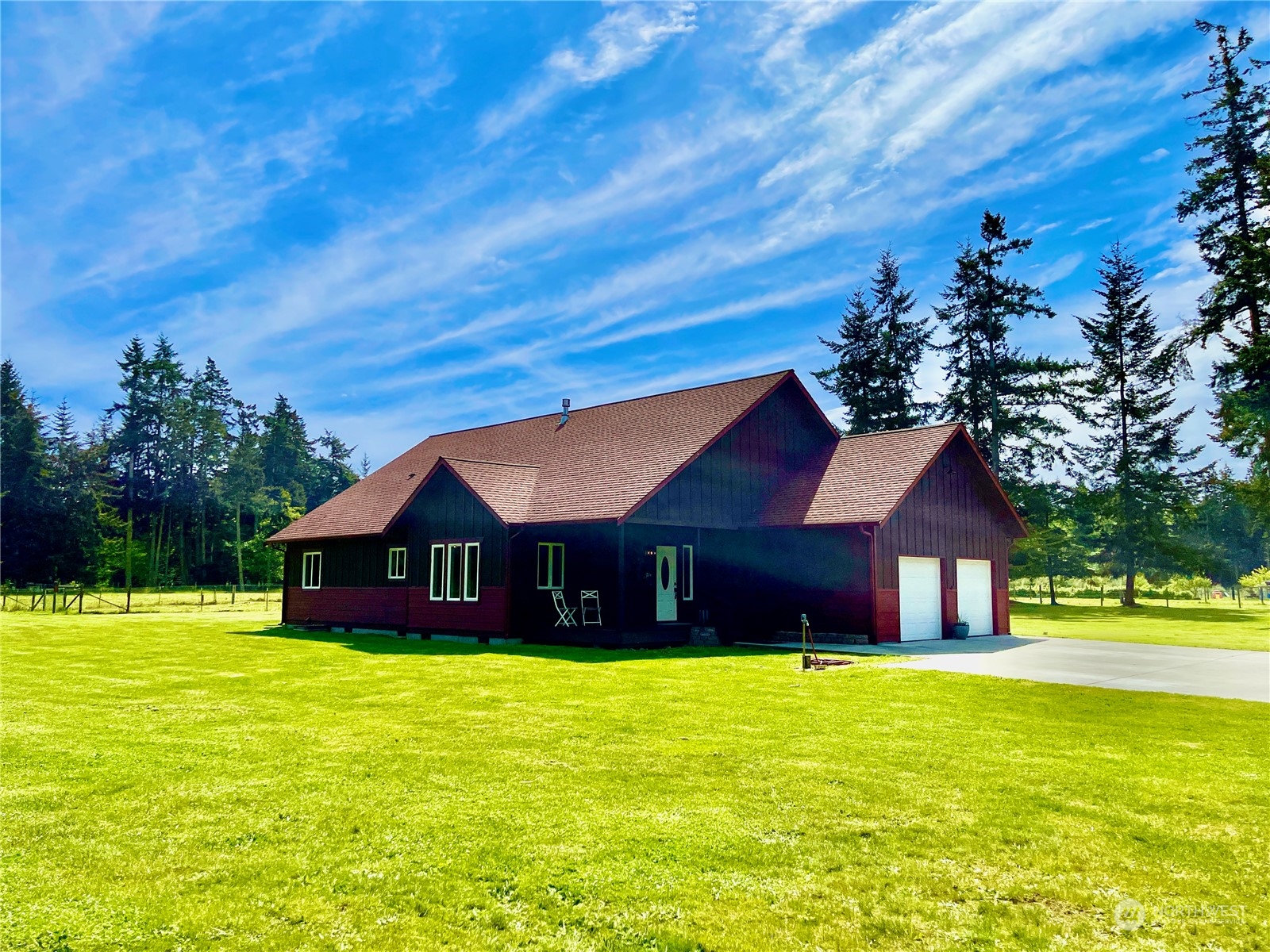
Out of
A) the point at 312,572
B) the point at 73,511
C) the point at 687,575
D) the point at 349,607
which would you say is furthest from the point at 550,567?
the point at 73,511

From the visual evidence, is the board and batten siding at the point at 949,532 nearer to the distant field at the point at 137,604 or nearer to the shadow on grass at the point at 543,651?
the shadow on grass at the point at 543,651

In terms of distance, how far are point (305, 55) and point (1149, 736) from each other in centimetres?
1444

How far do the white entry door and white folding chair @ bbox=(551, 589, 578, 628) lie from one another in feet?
7.31

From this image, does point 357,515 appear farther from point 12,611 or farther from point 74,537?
point 74,537

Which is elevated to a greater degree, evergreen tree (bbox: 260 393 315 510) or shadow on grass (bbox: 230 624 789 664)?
evergreen tree (bbox: 260 393 315 510)

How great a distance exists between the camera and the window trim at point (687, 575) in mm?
21281

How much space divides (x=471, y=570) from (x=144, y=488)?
5874 centimetres

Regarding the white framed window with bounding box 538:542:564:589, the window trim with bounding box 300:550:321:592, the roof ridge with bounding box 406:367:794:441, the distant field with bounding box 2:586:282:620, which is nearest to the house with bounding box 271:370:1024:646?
the white framed window with bounding box 538:542:564:589

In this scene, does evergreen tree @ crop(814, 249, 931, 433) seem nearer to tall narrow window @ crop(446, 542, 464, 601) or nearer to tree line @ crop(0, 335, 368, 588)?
tall narrow window @ crop(446, 542, 464, 601)

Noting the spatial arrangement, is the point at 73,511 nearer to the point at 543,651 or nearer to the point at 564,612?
the point at 564,612

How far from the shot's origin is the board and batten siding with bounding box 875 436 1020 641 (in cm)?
1991

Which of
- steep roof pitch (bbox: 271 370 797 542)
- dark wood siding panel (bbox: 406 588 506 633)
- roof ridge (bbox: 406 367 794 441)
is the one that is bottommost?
dark wood siding panel (bbox: 406 588 506 633)

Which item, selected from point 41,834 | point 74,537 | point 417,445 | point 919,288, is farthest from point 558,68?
point 74,537

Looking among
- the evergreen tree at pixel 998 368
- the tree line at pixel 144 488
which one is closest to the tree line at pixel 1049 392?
the evergreen tree at pixel 998 368
